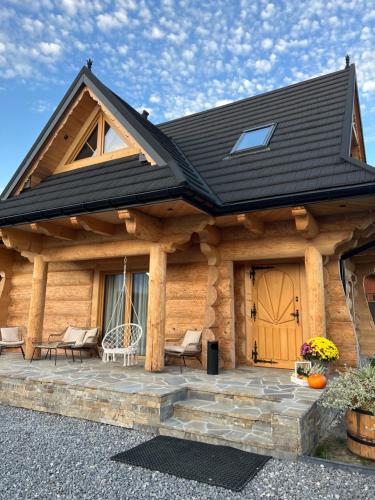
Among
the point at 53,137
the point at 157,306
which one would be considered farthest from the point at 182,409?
the point at 53,137

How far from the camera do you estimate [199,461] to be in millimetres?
3223

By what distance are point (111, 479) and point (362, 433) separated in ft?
7.92

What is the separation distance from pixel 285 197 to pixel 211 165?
258cm

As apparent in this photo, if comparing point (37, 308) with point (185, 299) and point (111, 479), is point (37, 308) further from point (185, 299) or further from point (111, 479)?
point (111, 479)

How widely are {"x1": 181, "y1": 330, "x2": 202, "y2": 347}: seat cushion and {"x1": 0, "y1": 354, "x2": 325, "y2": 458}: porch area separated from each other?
0.67m

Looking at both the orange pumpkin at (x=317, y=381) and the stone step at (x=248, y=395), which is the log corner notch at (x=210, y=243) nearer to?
the stone step at (x=248, y=395)

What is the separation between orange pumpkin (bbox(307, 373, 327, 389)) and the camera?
4.55 meters

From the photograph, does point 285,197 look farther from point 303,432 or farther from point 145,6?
point 145,6

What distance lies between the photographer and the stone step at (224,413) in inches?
150

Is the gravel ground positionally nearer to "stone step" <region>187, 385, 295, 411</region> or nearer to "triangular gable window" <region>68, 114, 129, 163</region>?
"stone step" <region>187, 385, 295, 411</region>

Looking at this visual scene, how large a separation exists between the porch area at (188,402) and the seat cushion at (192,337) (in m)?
0.67

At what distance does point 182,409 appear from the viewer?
424cm

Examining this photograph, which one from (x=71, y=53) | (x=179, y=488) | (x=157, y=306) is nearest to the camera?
(x=179, y=488)

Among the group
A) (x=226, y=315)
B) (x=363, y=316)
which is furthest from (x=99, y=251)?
(x=363, y=316)
